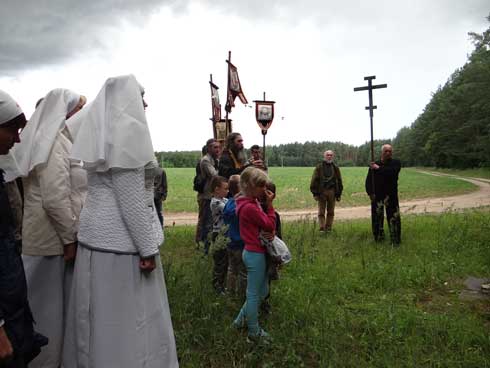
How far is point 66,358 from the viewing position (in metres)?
2.60

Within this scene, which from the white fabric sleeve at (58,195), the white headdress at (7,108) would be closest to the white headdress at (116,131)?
the white fabric sleeve at (58,195)

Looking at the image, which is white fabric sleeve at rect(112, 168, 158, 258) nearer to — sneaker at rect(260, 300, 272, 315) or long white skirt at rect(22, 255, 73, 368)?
long white skirt at rect(22, 255, 73, 368)

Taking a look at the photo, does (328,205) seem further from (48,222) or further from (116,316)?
(116,316)

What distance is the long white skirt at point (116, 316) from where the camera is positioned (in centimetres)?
239

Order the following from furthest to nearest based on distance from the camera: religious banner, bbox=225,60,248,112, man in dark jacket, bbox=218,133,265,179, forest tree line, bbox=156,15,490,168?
forest tree line, bbox=156,15,490,168
religious banner, bbox=225,60,248,112
man in dark jacket, bbox=218,133,265,179

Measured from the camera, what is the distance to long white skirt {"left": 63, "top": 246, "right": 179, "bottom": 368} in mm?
2389

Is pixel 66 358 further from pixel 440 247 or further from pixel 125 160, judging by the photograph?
pixel 440 247

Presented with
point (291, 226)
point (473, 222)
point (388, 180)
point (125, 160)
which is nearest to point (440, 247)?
point (388, 180)

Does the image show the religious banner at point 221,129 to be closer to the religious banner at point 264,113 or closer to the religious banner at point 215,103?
the religious banner at point 215,103

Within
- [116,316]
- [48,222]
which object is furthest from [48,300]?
[116,316]

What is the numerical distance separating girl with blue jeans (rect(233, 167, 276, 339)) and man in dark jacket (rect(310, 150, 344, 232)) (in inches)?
240

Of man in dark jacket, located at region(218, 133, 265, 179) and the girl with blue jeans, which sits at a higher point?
man in dark jacket, located at region(218, 133, 265, 179)

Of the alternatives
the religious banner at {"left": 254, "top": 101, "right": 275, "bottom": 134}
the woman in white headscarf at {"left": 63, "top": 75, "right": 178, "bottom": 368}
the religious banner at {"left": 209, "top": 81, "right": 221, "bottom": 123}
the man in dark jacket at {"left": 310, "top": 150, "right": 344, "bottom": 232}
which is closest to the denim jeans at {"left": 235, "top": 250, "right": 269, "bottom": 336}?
the woman in white headscarf at {"left": 63, "top": 75, "right": 178, "bottom": 368}

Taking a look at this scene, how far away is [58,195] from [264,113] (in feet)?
18.7
